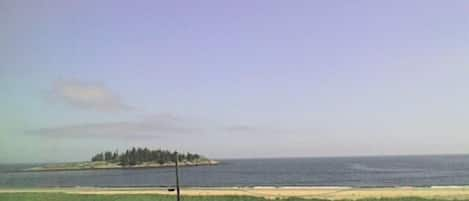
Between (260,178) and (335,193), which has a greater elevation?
(260,178)

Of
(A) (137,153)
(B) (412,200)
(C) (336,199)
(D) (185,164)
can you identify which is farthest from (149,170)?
(B) (412,200)

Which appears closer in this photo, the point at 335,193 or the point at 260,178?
the point at 335,193

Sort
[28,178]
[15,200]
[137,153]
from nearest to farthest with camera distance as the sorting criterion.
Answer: [15,200] → [28,178] → [137,153]

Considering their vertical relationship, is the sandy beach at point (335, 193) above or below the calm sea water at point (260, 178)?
below

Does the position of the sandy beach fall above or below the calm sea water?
below

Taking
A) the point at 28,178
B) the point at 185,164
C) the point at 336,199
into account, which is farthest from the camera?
the point at 185,164

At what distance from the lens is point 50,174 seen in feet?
121

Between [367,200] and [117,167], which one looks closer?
[367,200]

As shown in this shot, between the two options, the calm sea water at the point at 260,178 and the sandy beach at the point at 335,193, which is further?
the calm sea water at the point at 260,178

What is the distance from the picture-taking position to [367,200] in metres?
12.0

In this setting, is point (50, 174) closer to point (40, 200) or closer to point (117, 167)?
point (117, 167)

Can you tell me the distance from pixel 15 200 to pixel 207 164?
56717 mm

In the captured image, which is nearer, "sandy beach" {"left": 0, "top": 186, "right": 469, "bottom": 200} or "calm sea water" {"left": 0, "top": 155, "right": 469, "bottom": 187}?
"sandy beach" {"left": 0, "top": 186, "right": 469, "bottom": 200}

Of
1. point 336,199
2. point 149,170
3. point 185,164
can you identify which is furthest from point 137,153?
point 336,199
